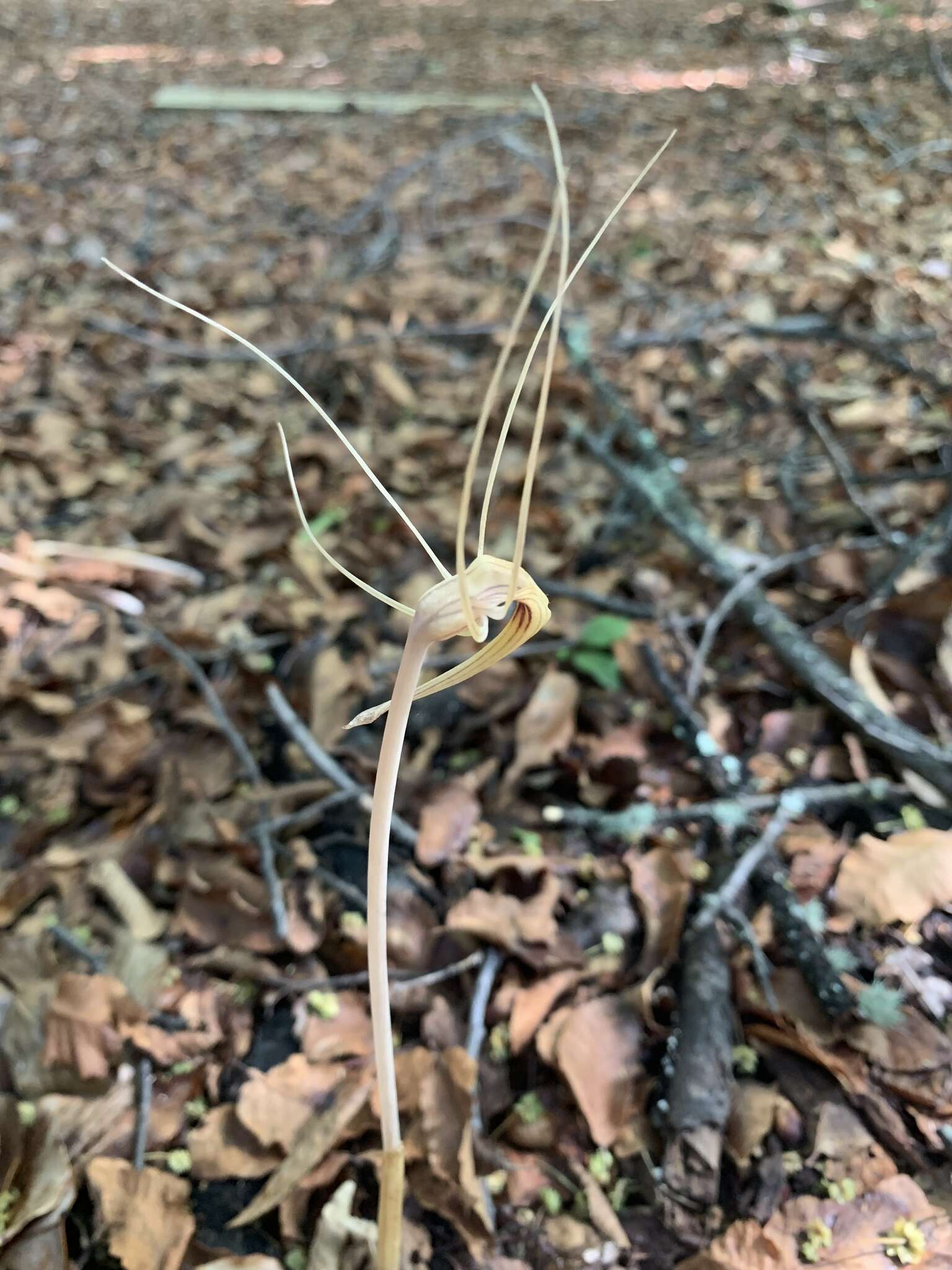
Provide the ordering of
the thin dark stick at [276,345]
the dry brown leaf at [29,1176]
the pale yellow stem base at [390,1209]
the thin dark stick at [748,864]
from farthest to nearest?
the thin dark stick at [276,345] → the thin dark stick at [748,864] → the dry brown leaf at [29,1176] → the pale yellow stem base at [390,1209]

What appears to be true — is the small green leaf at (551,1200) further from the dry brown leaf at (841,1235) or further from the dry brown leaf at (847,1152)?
the dry brown leaf at (847,1152)

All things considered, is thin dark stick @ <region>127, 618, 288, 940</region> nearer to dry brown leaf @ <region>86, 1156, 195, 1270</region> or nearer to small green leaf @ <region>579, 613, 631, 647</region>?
dry brown leaf @ <region>86, 1156, 195, 1270</region>

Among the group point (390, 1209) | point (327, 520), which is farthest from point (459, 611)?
point (327, 520)

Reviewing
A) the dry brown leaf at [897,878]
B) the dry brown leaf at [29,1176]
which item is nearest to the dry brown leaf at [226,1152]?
the dry brown leaf at [29,1176]

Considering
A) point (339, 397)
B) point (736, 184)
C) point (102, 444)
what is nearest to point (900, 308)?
point (736, 184)

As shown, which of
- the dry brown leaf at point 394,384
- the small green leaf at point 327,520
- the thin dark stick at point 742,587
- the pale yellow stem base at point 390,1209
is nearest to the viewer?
the pale yellow stem base at point 390,1209

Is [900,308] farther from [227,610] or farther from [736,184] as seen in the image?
[227,610]

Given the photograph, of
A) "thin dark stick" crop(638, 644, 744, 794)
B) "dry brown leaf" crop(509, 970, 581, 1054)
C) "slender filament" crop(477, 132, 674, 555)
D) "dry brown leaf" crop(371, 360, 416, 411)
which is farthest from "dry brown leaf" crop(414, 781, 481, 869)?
"dry brown leaf" crop(371, 360, 416, 411)

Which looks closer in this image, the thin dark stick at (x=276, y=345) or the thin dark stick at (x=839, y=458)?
the thin dark stick at (x=839, y=458)

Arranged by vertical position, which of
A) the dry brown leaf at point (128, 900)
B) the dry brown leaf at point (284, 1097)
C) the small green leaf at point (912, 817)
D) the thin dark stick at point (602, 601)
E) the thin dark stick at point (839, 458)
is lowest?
the dry brown leaf at point (128, 900)
